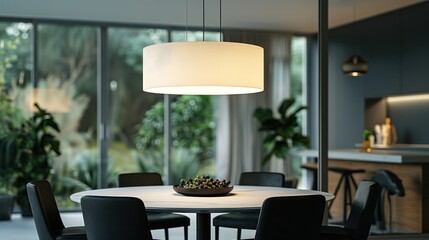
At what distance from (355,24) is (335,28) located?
44cm

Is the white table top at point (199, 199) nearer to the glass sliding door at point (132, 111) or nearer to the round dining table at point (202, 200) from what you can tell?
the round dining table at point (202, 200)

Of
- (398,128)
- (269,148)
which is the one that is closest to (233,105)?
(269,148)

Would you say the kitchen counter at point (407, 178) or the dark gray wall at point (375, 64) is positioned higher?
the dark gray wall at point (375, 64)

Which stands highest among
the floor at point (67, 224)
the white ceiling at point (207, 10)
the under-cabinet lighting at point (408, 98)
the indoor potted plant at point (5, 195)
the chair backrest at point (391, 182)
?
the white ceiling at point (207, 10)

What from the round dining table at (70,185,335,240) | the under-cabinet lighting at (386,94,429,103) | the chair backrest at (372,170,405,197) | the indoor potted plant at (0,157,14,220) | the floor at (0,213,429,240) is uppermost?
the under-cabinet lighting at (386,94,429,103)

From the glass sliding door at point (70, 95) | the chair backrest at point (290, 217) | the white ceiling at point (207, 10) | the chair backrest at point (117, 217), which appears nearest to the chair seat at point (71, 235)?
the chair backrest at point (117, 217)

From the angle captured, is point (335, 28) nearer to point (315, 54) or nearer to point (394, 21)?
point (315, 54)

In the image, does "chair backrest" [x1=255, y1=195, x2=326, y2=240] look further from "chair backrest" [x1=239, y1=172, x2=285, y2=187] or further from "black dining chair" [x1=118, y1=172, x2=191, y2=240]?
"chair backrest" [x1=239, y1=172, x2=285, y2=187]

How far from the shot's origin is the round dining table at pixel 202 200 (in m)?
3.74

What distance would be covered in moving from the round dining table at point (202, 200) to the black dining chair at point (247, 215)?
0.23 metres

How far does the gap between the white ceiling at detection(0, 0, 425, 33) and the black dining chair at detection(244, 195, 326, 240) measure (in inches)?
166

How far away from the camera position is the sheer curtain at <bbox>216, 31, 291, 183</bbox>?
31.2 feet

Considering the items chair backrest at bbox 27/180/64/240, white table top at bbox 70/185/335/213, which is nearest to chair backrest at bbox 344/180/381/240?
white table top at bbox 70/185/335/213

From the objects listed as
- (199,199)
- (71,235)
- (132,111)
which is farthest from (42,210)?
(132,111)
